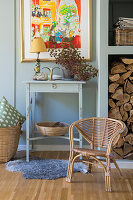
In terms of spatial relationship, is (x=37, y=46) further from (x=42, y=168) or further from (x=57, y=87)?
(x=42, y=168)

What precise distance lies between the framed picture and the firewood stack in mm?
754

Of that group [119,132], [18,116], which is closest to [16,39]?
[18,116]

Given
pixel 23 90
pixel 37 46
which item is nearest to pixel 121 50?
pixel 37 46

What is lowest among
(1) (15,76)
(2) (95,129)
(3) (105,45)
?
(2) (95,129)

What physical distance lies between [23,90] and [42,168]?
1.29 m

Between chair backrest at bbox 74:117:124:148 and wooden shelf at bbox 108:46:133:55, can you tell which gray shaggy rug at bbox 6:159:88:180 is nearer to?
chair backrest at bbox 74:117:124:148

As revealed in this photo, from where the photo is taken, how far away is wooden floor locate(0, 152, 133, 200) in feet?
9.05

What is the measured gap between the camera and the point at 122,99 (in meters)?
3.54

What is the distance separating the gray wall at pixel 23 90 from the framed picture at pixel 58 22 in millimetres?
145

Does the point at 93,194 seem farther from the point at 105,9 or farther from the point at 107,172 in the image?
the point at 105,9

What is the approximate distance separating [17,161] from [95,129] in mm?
1088

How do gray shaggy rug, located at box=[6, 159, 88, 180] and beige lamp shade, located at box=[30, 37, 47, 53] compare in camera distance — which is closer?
gray shaggy rug, located at box=[6, 159, 88, 180]

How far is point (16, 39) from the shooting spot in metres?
4.25

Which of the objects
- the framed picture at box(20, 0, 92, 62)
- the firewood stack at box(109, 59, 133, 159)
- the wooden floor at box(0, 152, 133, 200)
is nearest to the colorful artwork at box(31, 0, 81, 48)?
the framed picture at box(20, 0, 92, 62)
